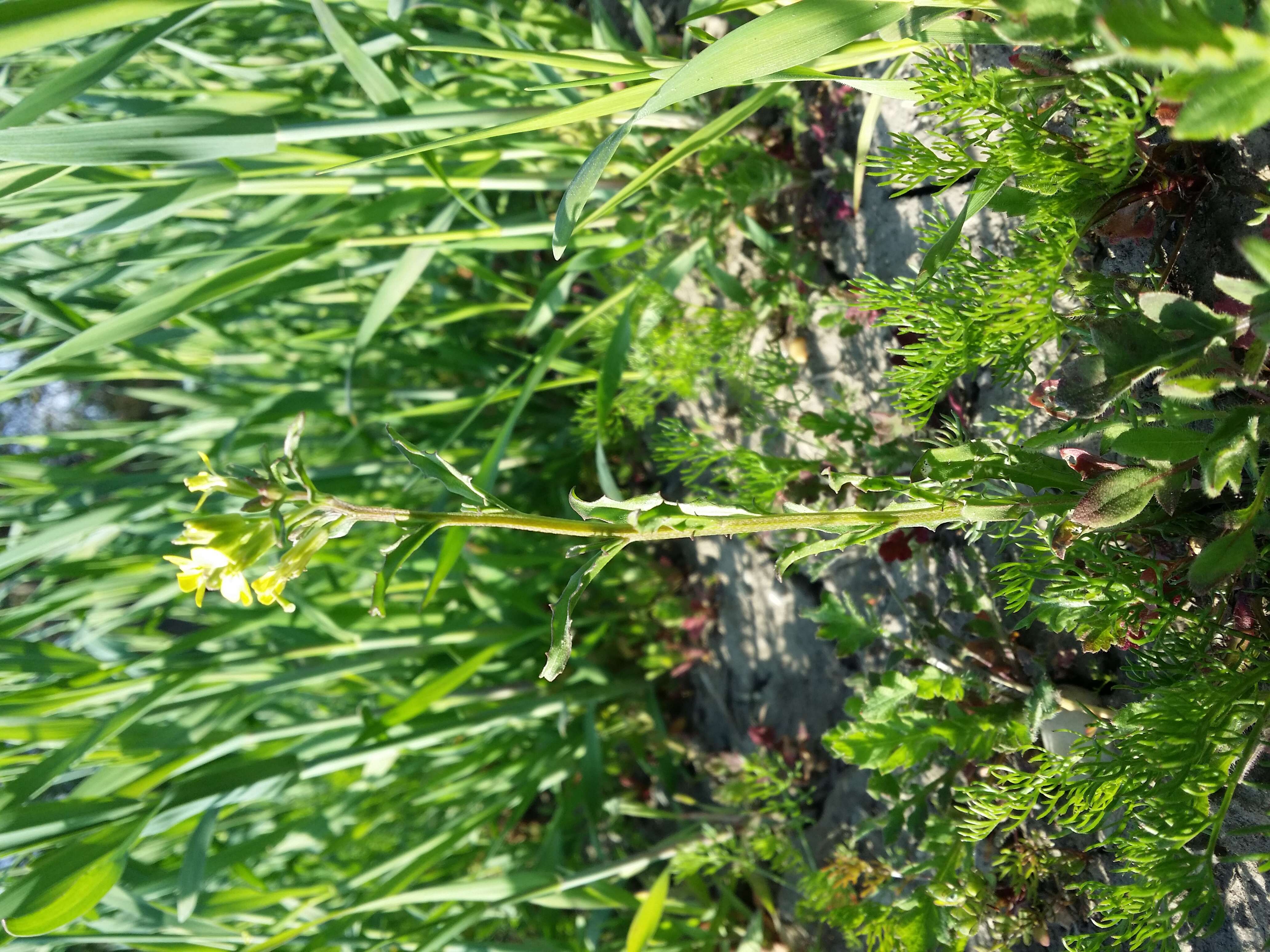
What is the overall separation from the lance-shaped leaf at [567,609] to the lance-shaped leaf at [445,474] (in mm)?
112

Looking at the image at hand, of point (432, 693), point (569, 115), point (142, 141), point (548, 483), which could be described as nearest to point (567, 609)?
point (569, 115)

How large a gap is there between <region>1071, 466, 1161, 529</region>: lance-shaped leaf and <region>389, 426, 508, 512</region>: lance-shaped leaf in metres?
0.55

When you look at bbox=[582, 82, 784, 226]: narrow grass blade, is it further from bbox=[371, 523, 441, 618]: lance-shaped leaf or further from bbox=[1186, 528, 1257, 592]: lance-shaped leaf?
bbox=[1186, 528, 1257, 592]: lance-shaped leaf

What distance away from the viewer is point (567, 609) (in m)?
0.73

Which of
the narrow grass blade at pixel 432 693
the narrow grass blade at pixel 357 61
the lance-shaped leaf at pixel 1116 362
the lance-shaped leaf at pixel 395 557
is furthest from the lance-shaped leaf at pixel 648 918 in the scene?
the narrow grass blade at pixel 357 61

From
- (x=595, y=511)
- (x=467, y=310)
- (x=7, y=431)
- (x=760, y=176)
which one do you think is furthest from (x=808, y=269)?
(x=7, y=431)

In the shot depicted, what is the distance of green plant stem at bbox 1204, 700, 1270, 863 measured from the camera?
29.9 inches

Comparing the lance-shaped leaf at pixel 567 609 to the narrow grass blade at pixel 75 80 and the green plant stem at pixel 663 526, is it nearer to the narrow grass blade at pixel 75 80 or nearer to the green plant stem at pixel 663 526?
the green plant stem at pixel 663 526

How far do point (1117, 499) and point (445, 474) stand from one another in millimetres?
633

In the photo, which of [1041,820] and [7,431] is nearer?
[1041,820]

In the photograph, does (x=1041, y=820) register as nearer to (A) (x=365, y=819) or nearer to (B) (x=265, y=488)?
(B) (x=265, y=488)

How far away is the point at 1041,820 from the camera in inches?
44.4

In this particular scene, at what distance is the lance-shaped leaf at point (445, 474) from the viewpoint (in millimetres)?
754

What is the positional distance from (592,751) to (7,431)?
5.11 m
